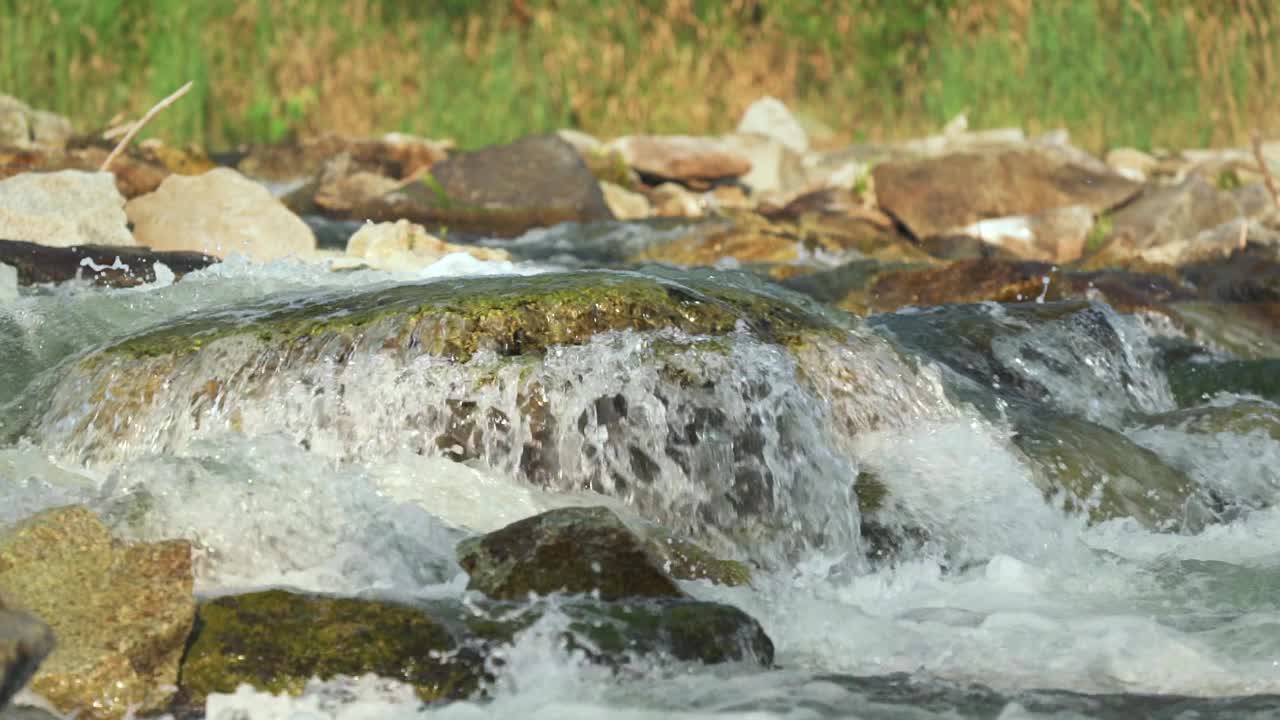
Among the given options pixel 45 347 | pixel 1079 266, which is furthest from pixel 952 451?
pixel 1079 266

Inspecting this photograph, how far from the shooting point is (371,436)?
4.37 m

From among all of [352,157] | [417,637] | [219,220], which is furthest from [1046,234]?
[417,637]

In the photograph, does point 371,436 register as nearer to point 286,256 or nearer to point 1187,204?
point 286,256

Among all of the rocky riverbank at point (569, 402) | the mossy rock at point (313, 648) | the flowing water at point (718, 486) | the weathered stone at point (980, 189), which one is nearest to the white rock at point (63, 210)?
the rocky riverbank at point (569, 402)

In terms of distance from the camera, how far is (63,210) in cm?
675

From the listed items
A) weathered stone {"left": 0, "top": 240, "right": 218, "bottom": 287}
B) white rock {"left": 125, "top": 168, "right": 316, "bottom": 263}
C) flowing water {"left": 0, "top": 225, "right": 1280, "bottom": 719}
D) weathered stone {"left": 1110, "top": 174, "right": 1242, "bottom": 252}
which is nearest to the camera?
flowing water {"left": 0, "top": 225, "right": 1280, "bottom": 719}

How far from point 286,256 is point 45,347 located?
179 centimetres

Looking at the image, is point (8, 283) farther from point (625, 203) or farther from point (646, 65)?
point (646, 65)

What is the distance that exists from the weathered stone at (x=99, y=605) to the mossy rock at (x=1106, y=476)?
107 inches

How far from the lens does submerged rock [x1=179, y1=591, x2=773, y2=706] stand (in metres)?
3.06

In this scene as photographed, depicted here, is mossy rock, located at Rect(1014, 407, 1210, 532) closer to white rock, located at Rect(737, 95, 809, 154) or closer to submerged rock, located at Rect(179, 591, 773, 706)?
submerged rock, located at Rect(179, 591, 773, 706)

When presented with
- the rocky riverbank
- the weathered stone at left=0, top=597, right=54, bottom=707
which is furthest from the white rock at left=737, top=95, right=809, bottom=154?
the weathered stone at left=0, top=597, right=54, bottom=707

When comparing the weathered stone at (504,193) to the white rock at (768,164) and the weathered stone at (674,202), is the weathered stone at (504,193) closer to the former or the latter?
the weathered stone at (674,202)

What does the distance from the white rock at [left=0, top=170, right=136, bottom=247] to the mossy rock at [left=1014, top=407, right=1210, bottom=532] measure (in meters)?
3.72
